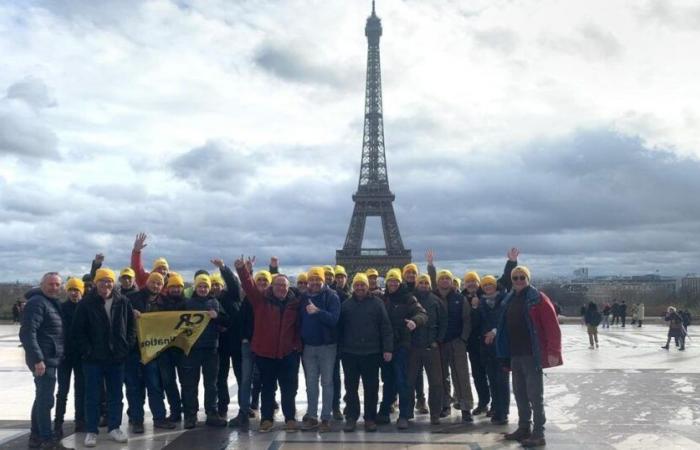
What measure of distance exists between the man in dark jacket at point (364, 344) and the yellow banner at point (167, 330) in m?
1.63

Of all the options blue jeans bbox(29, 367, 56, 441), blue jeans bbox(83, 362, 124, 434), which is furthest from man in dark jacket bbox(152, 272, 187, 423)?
blue jeans bbox(29, 367, 56, 441)

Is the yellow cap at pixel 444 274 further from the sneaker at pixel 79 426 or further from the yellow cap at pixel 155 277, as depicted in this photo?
the sneaker at pixel 79 426

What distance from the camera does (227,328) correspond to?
A: 7570mm

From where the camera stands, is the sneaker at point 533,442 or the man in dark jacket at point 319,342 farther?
the man in dark jacket at point 319,342

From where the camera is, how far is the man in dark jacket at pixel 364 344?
7020 mm

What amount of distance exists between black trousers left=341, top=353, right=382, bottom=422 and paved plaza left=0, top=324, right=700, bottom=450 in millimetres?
247

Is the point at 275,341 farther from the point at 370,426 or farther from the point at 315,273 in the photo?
the point at 370,426

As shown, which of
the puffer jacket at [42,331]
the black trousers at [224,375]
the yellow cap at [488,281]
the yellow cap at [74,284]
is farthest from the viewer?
the yellow cap at [488,281]

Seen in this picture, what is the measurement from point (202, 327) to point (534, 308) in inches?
144

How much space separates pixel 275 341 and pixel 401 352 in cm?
146

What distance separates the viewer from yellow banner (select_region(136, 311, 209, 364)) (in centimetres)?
707

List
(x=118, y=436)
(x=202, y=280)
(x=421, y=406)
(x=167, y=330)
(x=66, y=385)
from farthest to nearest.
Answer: (x=421, y=406) < (x=202, y=280) < (x=167, y=330) < (x=66, y=385) < (x=118, y=436)

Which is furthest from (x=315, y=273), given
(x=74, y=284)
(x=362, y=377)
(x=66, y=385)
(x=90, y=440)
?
(x=66, y=385)

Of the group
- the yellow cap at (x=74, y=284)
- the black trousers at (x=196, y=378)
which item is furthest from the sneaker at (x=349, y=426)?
the yellow cap at (x=74, y=284)
